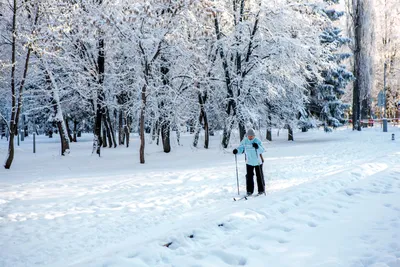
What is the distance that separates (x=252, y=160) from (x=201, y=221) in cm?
269

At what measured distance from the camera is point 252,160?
25.3 ft

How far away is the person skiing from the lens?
7.63 metres

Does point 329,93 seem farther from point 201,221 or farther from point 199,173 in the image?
point 201,221

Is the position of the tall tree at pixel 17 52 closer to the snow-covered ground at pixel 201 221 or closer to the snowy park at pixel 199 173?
the snowy park at pixel 199 173

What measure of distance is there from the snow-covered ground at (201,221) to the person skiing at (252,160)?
48 centimetres

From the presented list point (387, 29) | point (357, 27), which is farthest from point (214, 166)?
point (387, 29)

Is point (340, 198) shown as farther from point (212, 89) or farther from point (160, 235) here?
point (212, 89)

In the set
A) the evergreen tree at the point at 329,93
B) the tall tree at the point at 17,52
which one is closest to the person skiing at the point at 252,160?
the tall tree at the point at 17,52

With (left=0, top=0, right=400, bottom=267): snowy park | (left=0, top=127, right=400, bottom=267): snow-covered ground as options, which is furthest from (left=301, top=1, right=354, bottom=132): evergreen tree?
(left=0, top=127, right=400, bottom=267): snow-covered ground

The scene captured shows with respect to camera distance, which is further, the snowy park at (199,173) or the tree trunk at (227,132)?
the tree trunk at (227,132)

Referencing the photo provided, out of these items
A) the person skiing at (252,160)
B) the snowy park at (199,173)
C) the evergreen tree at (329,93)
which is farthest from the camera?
the evergreen tree at (329,93)

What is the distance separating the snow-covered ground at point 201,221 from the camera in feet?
13.6

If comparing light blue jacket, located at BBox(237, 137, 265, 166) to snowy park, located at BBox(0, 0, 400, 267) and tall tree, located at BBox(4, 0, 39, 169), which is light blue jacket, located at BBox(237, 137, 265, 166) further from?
tall tree, located at BBox(4, 0, 39, 169)

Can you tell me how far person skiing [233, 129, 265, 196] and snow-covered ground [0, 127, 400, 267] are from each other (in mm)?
481
